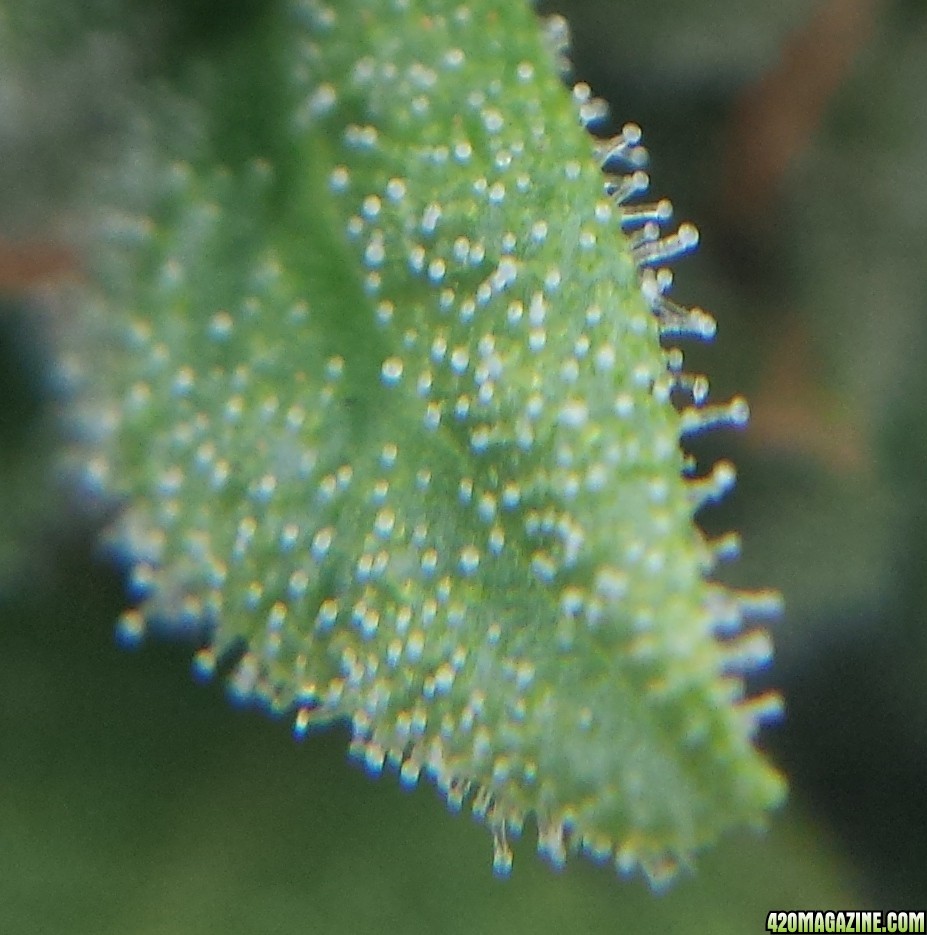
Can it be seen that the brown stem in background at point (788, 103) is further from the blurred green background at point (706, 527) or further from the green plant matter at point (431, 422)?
the green plant matter at point (431, 422)

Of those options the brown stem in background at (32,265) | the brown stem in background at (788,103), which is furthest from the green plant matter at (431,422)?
the brown stem in background at (788,103)

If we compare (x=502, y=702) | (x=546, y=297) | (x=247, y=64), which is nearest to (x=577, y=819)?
(x=502, y=702)

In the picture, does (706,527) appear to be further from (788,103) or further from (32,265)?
(32,265)

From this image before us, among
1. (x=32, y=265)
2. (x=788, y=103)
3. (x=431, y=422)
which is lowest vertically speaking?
(x=431, y=422)

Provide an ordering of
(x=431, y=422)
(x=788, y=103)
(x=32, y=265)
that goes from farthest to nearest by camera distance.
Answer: (x=788, y=103), (x=32, y=265), (x=431, y=422)

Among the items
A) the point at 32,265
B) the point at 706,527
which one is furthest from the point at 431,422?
the point at 706,527

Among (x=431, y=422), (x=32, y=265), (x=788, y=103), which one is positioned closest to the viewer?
(x=431, y=422)
